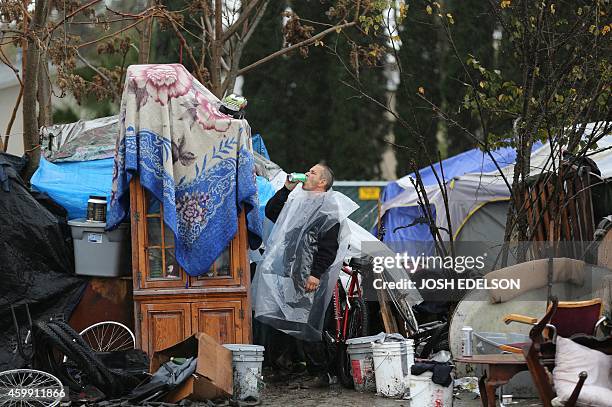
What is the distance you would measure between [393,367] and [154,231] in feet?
8.31

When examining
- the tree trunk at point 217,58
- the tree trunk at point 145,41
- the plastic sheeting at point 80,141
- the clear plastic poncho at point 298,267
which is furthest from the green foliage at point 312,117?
the clear plastic poncho at point 298,267

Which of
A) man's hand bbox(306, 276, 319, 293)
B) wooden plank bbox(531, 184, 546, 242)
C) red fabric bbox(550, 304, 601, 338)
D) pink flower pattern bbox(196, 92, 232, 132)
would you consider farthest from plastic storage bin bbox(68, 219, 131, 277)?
red fabric bbox(550, 304, 601, 338)

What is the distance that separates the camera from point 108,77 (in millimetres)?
15625

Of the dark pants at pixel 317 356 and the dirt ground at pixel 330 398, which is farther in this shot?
the dark pants at pixel 317 356

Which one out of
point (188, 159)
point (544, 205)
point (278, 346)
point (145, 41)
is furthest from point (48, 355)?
point (145, 41)

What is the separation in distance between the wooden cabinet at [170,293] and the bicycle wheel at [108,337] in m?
0.45

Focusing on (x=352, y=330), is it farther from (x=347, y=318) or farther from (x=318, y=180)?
(x=318, y=180)

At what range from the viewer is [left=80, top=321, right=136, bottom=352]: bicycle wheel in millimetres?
9859

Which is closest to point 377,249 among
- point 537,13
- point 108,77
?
point 537,13

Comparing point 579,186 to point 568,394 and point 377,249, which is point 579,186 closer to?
point 377,249

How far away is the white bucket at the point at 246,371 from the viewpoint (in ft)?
29.0

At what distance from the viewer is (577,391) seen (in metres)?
6.04

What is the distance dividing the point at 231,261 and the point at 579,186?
4002 mm

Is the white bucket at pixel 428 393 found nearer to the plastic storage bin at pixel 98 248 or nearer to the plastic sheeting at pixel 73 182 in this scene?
the plastic storage bin at pixel 98 248
